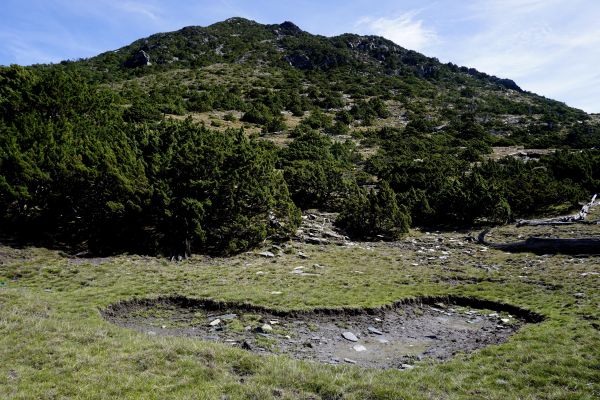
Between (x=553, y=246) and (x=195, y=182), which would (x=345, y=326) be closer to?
(x=195, y=182)

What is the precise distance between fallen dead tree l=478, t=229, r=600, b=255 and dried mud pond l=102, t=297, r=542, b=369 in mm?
7816

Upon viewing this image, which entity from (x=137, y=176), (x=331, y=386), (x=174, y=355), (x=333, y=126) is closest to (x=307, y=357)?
(x=331, y=386)

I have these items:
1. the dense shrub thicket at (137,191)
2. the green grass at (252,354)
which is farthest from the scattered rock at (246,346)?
the dense shrub thicket at (137,191)

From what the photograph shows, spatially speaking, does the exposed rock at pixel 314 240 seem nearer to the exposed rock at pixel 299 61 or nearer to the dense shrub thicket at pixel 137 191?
the dense shrub thicket at pixel 137 191

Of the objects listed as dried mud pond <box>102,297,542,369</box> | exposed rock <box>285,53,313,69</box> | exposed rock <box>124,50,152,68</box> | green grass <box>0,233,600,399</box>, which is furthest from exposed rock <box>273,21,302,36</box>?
dried mud pond <box>102,297,542,369</box>

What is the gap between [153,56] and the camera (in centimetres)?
8275

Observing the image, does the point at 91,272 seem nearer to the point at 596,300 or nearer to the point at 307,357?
the point at 307,357

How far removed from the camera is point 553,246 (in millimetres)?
18344

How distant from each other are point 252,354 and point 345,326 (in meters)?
3.46

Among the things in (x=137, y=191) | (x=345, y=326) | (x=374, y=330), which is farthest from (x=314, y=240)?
(x=374, y=330)

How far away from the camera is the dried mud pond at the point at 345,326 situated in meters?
9.16

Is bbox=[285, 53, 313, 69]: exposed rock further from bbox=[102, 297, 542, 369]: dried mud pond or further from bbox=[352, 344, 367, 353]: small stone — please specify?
bbox=[352, 344, 367, 353]: small stone

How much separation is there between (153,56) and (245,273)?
79.3 m

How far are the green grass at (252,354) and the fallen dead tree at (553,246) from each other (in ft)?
4.89
